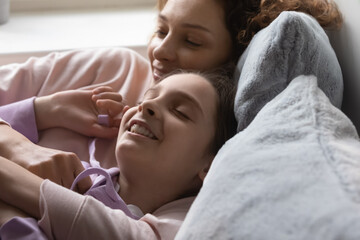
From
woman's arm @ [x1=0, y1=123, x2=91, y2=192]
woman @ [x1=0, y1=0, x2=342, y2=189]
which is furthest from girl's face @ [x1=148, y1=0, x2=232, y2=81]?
woman's arm @ [x1=0, y1=123, x2=91, y2=192]

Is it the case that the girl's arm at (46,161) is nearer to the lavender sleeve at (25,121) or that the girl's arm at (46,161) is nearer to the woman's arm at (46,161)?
the woman's arm at (46,161)

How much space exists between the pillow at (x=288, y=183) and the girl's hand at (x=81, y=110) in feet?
1.77

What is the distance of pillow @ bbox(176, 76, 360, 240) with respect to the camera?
554mm

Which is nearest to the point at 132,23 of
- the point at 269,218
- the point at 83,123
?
the point at 83,123

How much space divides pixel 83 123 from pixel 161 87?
265 mm

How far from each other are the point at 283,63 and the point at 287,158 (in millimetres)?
319

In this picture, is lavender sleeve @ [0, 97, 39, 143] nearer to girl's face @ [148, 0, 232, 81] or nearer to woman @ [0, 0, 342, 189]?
woman @ [0, 0, 342, 189]

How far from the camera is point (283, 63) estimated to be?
0.94 metres

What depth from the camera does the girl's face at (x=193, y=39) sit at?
124cm

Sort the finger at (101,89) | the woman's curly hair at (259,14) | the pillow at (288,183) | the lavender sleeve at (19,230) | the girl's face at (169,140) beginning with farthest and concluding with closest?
the finger at (101,89)
the woman's curly hair at (259,14)
the girl's face at (169,140)
the lavender sleeve at (19,230)
the pillow at (288,183)

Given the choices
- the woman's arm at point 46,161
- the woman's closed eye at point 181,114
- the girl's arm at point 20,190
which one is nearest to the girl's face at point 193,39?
the woman's closed eye at point 181,114

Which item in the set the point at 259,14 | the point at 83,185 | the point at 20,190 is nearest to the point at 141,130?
the point at 83,185

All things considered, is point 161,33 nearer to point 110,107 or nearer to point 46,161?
point 110,107

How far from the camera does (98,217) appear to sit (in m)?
0.86
